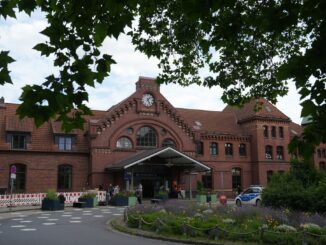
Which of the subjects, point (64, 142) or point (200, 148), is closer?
point (64, 142)

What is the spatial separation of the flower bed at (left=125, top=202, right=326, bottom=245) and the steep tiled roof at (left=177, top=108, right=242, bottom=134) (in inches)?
1156

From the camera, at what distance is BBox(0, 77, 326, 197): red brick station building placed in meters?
37.2

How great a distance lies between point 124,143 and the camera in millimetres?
40844

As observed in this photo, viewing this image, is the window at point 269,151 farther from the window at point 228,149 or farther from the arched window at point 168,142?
the arched window at point 168,142

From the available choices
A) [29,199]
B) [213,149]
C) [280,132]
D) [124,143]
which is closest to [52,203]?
[29,199]

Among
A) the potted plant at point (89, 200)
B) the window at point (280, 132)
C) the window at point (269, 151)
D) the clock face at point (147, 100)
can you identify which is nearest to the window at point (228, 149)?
the window at point (269, 151)

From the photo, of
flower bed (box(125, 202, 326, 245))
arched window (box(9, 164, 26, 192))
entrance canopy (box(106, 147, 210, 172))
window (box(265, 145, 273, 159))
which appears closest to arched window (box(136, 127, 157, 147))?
entrance canopy (box(106, 147, 210, 172))

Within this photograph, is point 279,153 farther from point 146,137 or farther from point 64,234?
point 64,234

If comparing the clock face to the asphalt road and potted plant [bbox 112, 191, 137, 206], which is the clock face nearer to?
potted plant [bbox 112, 191, 137, 206]

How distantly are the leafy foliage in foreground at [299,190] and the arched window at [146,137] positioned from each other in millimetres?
20967

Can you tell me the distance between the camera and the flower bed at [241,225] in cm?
1226

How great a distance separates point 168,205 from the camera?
20062 mm

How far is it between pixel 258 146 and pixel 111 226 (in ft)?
106

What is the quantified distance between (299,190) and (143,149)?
23.4 meters
